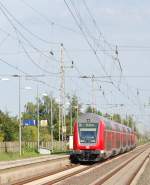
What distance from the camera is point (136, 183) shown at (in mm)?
27594

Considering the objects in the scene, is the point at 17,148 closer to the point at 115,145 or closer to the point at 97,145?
the point at 115,145

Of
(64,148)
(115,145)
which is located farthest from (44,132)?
(115,145)

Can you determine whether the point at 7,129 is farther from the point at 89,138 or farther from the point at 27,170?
the point at 27,170

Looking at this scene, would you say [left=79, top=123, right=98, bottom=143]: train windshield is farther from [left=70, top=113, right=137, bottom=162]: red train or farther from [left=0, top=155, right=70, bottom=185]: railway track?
[left=0, top=155, right=70, bottom=185]: railway track

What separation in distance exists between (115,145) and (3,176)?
1154 inches

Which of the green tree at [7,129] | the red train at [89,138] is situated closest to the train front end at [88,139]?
the red train at [89,138]

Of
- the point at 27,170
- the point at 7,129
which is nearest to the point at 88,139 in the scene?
the point at 27,170

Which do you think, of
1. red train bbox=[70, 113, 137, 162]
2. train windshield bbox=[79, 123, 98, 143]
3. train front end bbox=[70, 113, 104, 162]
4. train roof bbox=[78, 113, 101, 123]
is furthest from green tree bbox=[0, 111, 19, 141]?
train windshield bbox=[79, 123, 98, 143]

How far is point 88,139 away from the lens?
45.6 m

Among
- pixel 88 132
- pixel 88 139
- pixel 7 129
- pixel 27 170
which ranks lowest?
pixel 27 170

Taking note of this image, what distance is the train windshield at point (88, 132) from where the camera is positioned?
45.4 meters

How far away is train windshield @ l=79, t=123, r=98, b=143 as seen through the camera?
4544 centimetres

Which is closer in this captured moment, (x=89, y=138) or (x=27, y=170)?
(x=27, y=170)

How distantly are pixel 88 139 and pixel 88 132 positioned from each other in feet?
1.67
